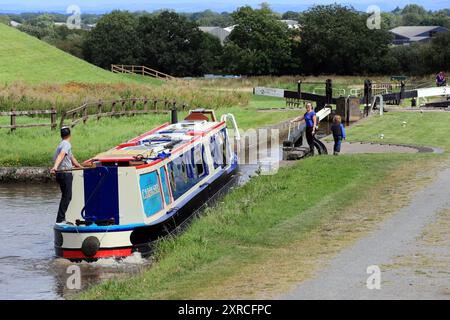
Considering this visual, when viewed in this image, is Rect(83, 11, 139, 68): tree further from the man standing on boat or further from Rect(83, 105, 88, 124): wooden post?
the man standing on boat

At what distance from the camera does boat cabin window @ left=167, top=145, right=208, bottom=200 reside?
21.2 meters

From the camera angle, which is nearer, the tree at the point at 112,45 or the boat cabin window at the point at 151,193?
the boat cabin window at the point at 151,193

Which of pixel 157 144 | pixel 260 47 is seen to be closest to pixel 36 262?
pixel 157 144

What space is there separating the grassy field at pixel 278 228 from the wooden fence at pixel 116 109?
16.1m

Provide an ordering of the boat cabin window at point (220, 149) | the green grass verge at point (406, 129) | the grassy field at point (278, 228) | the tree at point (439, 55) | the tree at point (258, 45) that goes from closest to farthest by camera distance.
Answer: the grassy field at point (278, 228) < the boat cabin window at point (220, 149) < the green grass verge at point (406, 129) < the tree at point (439, 55) < the tree at point (258, 45)

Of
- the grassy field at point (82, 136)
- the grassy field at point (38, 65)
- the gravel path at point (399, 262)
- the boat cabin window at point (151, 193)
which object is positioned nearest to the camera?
the gravel path at point (399, 262)

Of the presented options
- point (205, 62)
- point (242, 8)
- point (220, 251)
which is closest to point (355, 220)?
point (220, 251)

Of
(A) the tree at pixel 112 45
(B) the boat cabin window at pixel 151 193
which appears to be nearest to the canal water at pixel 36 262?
(B) the boat cabin window at pixel 151 193

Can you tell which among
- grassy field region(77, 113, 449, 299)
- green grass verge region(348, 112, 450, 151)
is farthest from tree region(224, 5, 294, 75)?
grassy field region(77, 113, 449, 299)

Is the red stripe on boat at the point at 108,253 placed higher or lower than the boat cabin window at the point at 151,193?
lower

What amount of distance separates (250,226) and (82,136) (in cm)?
1910

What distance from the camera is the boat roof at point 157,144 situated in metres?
19.8

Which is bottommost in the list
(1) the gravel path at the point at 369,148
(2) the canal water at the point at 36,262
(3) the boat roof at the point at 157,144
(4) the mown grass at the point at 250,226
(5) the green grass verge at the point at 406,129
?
(2) the canal water at the point at 36,262

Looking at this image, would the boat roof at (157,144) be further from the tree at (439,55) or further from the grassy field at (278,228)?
the tree at (439,55)
